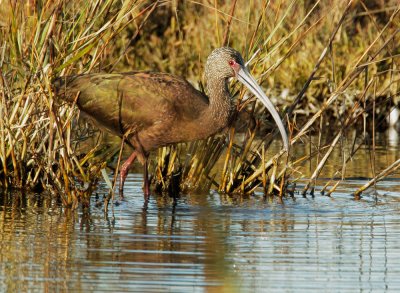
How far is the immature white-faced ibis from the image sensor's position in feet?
29.8

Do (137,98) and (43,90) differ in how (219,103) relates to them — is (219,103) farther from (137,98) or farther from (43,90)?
(43,90)

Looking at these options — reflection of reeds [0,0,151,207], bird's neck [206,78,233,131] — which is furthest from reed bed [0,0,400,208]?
bird's neck [206,78,233,131]

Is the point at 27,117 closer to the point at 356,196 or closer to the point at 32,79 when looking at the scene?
the point at 32,79

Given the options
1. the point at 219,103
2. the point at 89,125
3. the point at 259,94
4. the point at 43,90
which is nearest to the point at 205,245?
the point at 43,90

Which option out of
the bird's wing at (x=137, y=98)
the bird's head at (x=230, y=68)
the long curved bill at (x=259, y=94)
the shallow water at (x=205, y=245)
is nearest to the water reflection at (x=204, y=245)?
the shallow water at (x=205, y=245)

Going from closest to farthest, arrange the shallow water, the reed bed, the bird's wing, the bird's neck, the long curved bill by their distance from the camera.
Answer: the shallow water
the reed bed
the long curved bill
the bird's wing
the bird's neck

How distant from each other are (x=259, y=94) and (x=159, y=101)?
A: 822 mm

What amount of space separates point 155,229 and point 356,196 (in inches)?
97.2

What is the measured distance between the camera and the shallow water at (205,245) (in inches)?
237

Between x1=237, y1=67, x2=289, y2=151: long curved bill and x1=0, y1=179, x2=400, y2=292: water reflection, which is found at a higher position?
x1=237, y1=67, x2=289, y2=151: long curved bill

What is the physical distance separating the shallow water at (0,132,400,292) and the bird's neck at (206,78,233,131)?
2.19 feet

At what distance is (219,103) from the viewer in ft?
30.3

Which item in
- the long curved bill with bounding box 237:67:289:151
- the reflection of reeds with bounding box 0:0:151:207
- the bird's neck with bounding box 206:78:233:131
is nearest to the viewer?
the reflection of reeds with bounding box 0:0:151:207

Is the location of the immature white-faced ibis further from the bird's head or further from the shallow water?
the shallow water
